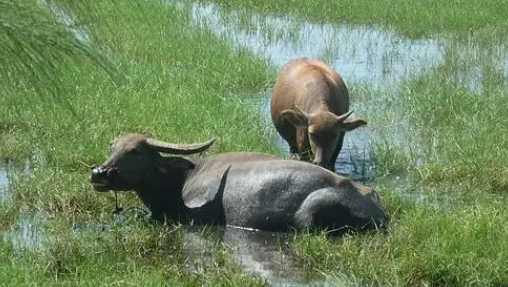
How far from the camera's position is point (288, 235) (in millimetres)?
7121

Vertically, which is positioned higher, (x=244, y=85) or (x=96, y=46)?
(x=96, y=46)

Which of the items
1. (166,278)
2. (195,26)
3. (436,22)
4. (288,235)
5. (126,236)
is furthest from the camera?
(436,22)

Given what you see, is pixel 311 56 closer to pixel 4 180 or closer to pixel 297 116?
pixel 297 116

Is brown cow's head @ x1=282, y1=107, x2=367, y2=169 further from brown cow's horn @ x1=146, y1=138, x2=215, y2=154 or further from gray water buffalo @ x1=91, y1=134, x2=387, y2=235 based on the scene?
brown cow's horn @ x1=146, y1=138, x2=215, y2=154

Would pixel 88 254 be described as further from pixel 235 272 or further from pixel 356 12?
pixel 356 12

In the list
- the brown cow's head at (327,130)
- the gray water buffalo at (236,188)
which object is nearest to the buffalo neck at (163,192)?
the gray water buffalo at (236,188)

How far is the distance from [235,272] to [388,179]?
9.42ft

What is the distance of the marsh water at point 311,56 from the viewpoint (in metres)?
6.61

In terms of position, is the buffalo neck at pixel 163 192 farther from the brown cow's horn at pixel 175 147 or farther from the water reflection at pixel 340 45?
the water reflection at pixel 340 45

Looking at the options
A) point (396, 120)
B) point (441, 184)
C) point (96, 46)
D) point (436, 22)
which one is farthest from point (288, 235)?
point (436, 22)

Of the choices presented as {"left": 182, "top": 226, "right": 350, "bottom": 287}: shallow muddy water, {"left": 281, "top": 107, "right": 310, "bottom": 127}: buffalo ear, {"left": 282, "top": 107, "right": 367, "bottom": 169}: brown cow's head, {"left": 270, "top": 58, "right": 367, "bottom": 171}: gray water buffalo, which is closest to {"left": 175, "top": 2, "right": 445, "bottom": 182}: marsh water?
{"left": 270, "top": 58, "right": 367, "bottom": 171}: gray water buffalo

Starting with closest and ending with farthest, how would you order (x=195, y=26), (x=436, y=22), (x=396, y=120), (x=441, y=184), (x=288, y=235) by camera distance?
1. (x=288, y=235)
2. (x=441, y=184)
3. (x=396, y=120)
4. (x=195, y=26)
5. (x=436, y=22)

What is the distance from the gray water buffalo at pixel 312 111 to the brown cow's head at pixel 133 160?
3.92 ft

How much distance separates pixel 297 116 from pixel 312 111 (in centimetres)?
23
